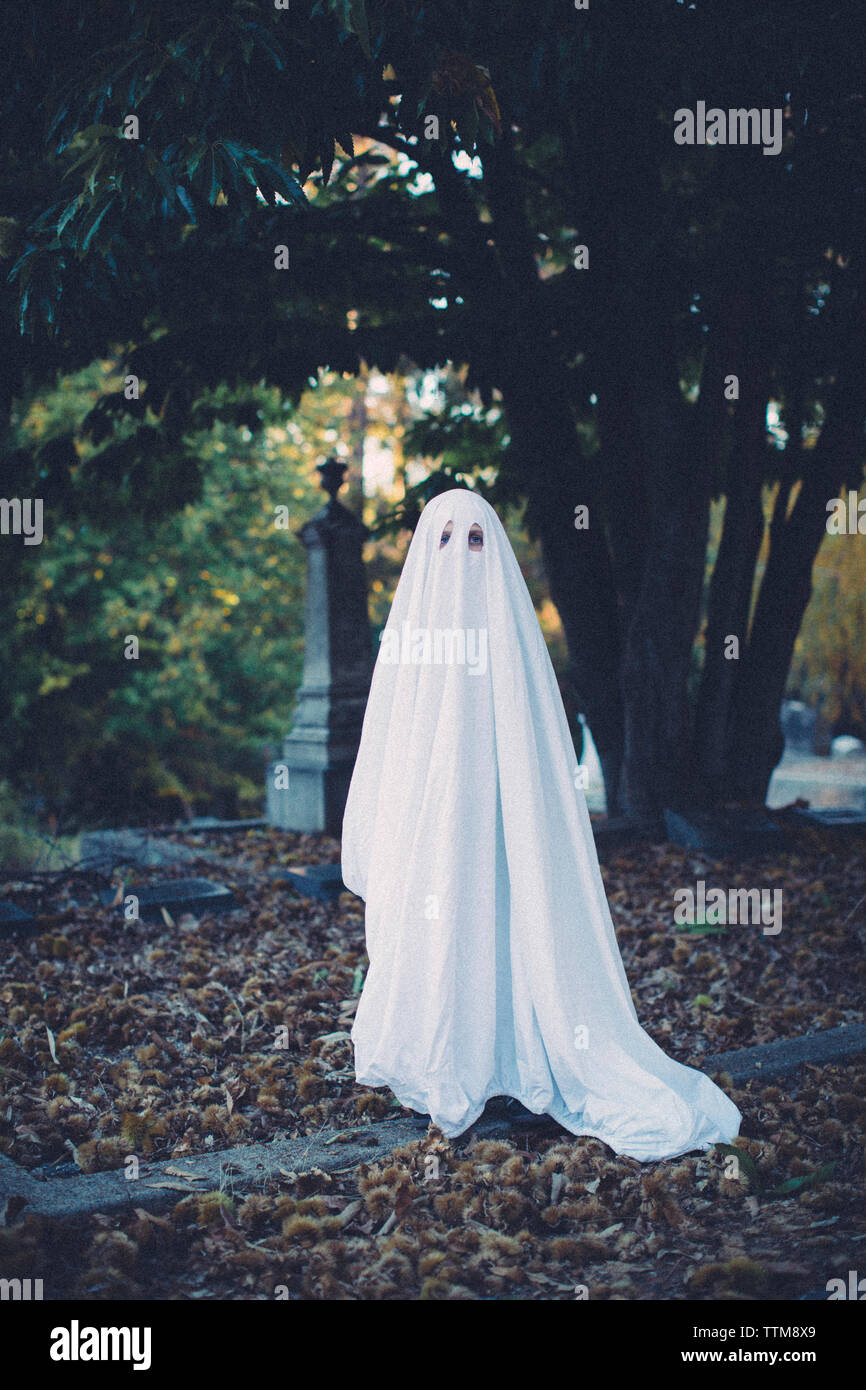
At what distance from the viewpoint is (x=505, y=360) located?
775 centimetres

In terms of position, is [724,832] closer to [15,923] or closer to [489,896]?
[489,896]

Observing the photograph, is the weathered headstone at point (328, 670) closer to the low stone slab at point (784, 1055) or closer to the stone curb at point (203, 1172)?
the low stone slab at point (784, 1055)

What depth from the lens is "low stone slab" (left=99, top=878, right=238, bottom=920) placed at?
21.6ft

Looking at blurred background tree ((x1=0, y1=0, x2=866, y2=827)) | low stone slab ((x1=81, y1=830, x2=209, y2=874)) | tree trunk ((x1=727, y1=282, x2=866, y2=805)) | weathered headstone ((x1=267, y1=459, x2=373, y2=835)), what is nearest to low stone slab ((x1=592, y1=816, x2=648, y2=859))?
blurred background tree ((x1=0, y1=0, x2=866, y2=827))

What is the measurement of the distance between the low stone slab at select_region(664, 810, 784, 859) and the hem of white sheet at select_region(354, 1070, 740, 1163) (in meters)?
4.29

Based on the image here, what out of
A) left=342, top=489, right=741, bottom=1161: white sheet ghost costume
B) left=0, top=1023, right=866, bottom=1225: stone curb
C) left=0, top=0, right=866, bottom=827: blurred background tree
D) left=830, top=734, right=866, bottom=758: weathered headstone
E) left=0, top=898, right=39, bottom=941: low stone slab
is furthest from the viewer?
left=830, top=734, right=866, bottom=758: weathered headstone

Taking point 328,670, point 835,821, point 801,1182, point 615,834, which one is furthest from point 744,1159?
point 328,670

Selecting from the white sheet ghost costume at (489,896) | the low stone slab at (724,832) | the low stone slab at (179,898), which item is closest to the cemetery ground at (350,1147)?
the white sheet ghost costume at (489,896)

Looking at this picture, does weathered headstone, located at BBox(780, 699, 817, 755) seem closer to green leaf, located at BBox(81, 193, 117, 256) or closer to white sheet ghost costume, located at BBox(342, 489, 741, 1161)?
white sheet ghost costume, located at BBox(342, 489, 741, 1161)

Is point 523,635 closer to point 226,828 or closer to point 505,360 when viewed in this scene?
point 505,360

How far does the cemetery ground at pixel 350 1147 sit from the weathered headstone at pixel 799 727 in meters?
25.5

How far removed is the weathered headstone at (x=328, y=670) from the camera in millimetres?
9656

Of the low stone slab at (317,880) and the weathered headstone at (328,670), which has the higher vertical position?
the weathered headstone at (328,670)
